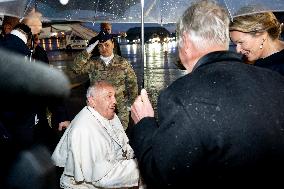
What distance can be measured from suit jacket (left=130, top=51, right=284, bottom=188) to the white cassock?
4.85ft

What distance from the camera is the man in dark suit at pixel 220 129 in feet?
6.53

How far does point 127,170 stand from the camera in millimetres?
3617

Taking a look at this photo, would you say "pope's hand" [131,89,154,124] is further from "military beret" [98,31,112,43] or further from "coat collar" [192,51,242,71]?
"military beret" [98,31,112,43]

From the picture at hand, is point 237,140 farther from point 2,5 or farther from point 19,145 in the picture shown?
point 19,145

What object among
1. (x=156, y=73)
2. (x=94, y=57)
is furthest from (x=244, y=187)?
(x=156, y=73)

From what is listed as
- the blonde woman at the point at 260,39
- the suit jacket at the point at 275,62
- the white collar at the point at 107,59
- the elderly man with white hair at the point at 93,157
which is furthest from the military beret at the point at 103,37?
the suit jacket at the point at 275,62

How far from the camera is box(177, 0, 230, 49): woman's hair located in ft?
7.31

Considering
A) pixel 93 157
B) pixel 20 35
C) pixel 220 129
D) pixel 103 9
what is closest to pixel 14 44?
pixel 20 35

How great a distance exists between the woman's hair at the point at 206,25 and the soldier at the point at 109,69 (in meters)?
4.18

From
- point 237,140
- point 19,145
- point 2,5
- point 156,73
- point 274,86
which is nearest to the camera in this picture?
point 237,140

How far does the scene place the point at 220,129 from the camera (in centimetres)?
198

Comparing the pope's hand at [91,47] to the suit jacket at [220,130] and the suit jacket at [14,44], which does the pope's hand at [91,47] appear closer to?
the suit jacket at [14,44]

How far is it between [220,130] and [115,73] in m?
4.60

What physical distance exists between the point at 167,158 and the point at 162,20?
2.01 meters
